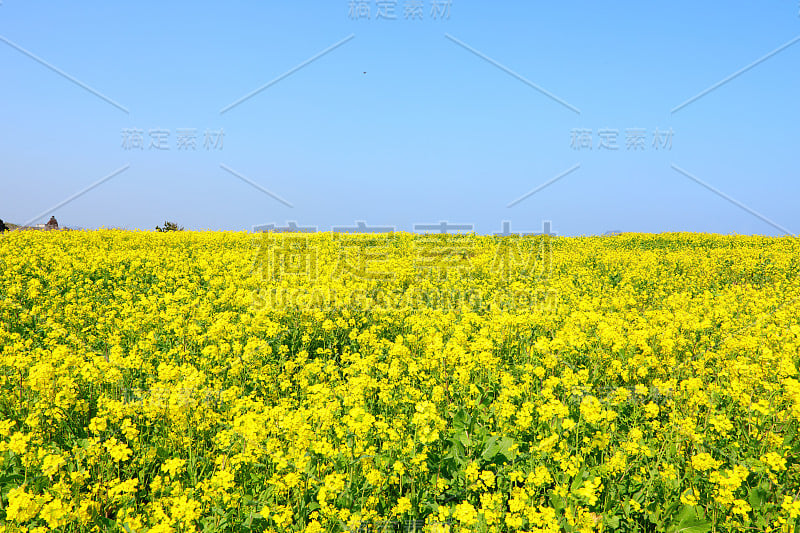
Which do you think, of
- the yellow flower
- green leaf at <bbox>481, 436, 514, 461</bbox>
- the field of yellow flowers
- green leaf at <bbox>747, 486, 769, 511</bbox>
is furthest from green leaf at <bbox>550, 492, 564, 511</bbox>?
green leaf at <bbox>747, 486, 769, 511</bbox>

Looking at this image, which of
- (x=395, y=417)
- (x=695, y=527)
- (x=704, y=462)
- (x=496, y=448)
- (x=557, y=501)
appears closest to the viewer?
(x=695, y=527)

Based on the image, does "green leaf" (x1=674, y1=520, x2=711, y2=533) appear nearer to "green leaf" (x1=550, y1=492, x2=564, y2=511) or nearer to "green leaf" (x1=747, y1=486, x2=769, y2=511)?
"green leaf" (x1=747, y1=486, x2=769, y2=511)

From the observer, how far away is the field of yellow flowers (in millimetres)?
3527

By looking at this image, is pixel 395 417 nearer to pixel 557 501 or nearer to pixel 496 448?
pixel 496 448

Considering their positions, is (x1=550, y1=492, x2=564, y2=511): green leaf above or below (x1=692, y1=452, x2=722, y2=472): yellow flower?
below

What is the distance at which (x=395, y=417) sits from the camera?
486cm

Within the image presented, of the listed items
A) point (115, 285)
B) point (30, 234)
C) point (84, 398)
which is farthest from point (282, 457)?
point (30, 234)

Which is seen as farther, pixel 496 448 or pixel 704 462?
pixel 496 448

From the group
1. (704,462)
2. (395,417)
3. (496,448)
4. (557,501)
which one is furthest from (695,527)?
(395,417)

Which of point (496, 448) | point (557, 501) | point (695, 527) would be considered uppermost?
point (496, 448)

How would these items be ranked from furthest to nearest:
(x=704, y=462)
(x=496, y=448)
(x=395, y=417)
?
(x=395, y=417), (x=496, y=448), (x=704, y=462)

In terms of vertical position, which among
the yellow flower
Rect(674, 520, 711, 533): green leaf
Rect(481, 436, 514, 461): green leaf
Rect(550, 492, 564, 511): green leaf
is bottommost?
Rect(674, 520, 711, 533): green leaf

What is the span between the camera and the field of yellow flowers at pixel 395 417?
3.53 meters

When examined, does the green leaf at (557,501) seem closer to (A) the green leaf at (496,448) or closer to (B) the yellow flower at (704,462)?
(A) the green leaf at (496,448)
